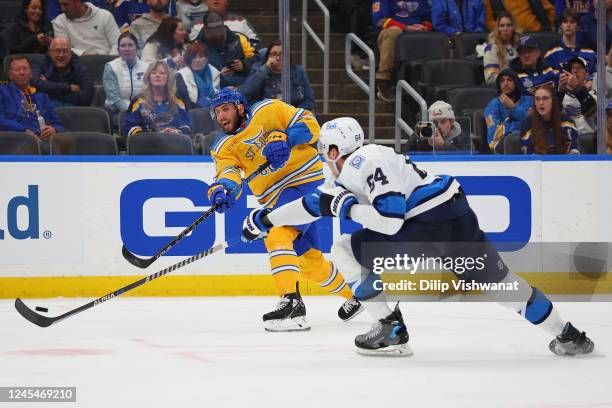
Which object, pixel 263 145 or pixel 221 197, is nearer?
pixel 221 197

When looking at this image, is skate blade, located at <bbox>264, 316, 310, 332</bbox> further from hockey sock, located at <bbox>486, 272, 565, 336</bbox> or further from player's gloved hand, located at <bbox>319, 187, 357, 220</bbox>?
hockey sock, located at <bbox>486, 272, 565, 336</bbox>

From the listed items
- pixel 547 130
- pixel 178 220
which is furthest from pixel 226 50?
pixel 547 130

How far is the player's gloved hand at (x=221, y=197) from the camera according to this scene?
5480mm

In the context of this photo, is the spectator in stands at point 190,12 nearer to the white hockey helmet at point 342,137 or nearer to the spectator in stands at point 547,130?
the spectator in stands at point 547,130

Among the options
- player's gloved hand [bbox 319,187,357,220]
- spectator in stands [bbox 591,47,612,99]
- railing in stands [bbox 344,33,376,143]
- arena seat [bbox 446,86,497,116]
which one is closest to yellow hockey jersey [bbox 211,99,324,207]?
player's gloved hand [bbox 319,187,357,220]

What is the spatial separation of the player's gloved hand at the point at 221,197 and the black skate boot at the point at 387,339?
124 centimetres

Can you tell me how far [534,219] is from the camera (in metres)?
7.07

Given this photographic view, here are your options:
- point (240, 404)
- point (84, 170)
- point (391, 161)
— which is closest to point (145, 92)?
point (84, 170)

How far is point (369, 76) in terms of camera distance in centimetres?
787

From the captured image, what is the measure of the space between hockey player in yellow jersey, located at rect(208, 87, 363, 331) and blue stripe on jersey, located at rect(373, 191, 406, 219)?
1341 mm

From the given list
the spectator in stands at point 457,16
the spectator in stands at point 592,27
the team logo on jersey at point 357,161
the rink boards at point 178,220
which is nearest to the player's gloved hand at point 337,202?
the team logo on jersey at point 357,161

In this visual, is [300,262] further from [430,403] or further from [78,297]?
[430,403]

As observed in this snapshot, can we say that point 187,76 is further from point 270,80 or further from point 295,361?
point 295,361

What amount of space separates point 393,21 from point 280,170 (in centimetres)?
312
